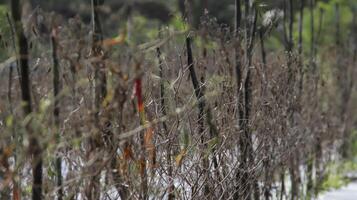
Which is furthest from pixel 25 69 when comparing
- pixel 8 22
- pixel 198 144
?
pixel 198 144

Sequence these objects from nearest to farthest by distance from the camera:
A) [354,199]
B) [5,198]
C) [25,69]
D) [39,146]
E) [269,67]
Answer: [39,146] < [25,69] < [5,198] < [269,67] < [354,199]

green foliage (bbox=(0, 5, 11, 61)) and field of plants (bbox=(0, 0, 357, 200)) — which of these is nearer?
field of plants (bbox=(0, 0, 357, 200))

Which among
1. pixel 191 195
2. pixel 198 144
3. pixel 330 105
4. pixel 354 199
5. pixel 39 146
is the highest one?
pixel 39 146

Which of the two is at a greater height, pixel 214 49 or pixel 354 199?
pixel 214 49

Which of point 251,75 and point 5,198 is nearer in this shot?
point 5,198

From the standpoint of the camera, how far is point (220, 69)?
19.0 ft

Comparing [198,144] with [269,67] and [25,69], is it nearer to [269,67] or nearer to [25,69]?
[25,69]

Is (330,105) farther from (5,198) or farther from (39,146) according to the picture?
(39,146)

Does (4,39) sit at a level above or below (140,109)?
above

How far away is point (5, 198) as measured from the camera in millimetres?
3506

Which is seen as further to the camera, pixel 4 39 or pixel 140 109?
pixel 4 39

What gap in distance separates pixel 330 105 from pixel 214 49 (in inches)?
178

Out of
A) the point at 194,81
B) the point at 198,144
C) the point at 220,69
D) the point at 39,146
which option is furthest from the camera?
the point at 220,69

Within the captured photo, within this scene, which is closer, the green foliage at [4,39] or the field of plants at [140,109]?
the field of plants at [140,109]
